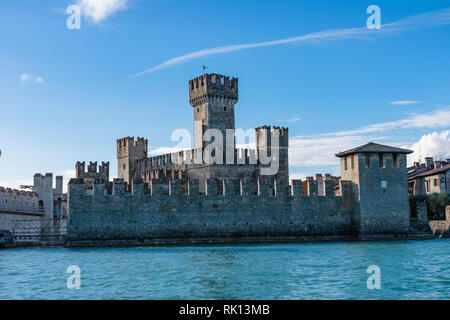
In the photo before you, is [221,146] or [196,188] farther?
[221,146]

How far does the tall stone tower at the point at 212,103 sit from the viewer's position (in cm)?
3672

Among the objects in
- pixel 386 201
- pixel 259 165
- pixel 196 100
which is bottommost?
pixel 386 201

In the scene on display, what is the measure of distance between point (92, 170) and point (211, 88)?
15.7 m

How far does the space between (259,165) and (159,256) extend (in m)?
19.1

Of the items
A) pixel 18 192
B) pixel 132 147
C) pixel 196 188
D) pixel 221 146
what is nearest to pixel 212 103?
pixel 221 146

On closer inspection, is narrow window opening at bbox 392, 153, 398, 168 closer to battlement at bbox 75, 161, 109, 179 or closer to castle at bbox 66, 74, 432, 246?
A: castle at bbox 66, 74, 432, 246

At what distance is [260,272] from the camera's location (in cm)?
1366

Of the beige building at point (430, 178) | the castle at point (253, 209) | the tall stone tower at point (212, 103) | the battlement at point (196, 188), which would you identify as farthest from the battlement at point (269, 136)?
the beige building at point (430, 178)

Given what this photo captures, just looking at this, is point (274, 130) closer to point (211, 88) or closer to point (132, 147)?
point (211, 88)

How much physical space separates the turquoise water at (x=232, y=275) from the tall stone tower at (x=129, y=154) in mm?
23836

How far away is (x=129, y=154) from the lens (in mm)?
43625

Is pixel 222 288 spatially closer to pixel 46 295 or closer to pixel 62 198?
pixel 46 295

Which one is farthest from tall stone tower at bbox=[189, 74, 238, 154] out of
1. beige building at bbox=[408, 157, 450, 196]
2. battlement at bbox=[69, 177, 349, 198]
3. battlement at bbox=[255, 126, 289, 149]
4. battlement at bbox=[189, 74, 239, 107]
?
beige building at bbox=[408, 157, 450, 196]
